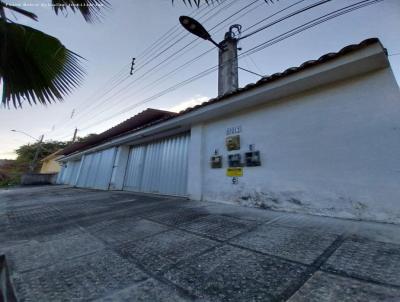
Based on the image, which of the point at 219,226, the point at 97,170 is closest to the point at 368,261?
the point at 219,226

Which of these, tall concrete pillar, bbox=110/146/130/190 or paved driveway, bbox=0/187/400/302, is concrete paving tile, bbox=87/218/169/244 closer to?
paved driveway, bbox=0/187/400/302

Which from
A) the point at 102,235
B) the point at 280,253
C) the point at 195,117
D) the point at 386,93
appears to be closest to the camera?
the point at 280,253

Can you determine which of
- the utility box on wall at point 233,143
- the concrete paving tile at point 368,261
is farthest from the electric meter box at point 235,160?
the concrete paving tile at point 368,261

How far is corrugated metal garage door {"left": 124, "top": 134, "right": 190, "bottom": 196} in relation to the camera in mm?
5328

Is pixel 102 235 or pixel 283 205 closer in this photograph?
pixel 102 235

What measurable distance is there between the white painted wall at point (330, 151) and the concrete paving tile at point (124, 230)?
199cm

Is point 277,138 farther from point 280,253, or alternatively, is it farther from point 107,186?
point 107,186

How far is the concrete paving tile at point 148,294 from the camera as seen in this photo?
0.98 metres

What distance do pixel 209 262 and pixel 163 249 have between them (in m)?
0.50

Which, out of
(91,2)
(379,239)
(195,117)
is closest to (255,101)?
(195,117)

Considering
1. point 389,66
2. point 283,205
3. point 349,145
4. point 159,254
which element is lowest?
point 159,254

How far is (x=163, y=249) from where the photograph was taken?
1.66 m

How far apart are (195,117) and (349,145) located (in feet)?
10.4

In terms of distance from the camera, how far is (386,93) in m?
2.42
